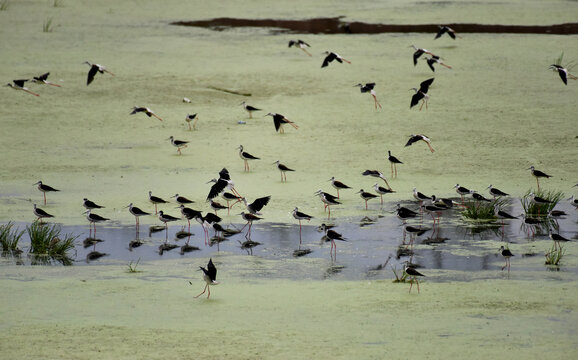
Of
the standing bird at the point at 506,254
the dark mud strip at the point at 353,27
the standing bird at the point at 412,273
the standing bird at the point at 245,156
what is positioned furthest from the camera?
the dark mud strip at the point at 353,27

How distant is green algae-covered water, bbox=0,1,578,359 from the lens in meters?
7.88

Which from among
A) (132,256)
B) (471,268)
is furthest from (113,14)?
(471,268)

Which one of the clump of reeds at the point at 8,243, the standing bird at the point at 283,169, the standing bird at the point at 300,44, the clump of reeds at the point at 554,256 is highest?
the standing bird at the point at 300,44

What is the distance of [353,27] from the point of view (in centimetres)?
2564

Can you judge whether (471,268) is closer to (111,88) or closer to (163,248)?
(163,248)

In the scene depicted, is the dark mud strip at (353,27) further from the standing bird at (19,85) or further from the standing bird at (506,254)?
the standing bird at (506,254)

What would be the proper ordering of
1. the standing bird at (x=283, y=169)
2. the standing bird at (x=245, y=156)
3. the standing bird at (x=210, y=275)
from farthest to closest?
1. the standing bird at (x=245, y=156)
2. the standing bird at (x=283, y=169)
3. the standing bird at (x=210, y=275)

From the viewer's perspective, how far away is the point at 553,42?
22875 mm

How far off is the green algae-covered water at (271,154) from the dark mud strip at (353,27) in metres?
0.54

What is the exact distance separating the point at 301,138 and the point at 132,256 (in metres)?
6.30

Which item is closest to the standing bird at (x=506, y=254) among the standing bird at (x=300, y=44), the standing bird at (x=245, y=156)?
the standing bird at (x=245, y=156)

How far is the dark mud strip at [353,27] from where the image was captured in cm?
2492

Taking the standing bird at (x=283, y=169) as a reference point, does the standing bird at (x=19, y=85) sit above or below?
above

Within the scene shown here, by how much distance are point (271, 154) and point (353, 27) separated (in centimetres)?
1125
